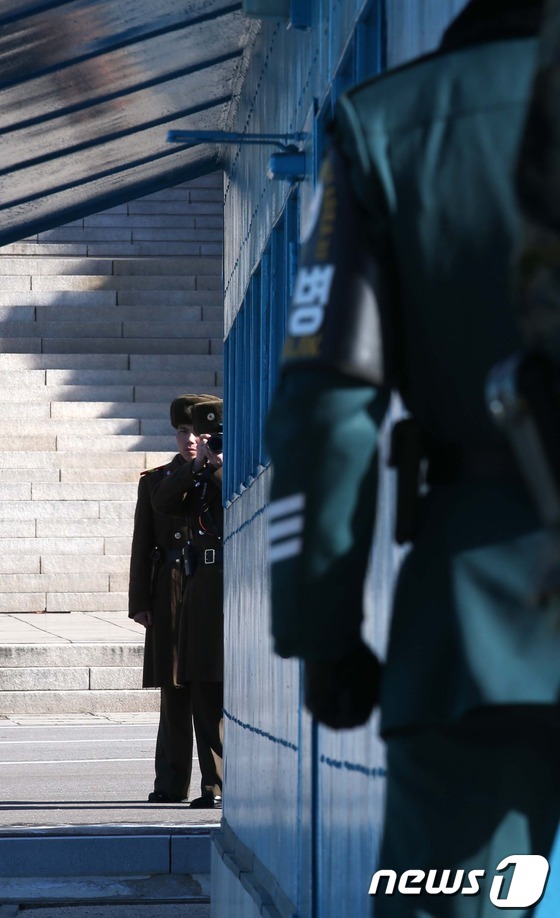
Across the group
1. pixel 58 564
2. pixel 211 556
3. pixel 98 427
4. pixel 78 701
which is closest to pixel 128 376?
pixel 98 427

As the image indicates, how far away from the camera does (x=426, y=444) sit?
6.26ft

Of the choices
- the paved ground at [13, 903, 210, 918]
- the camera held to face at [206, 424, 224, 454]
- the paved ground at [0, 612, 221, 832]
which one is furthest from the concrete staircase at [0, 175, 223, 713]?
the paved ground at [13, 903, 210, 918]

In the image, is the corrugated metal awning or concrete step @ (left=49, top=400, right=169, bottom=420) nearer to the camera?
the corrugated metal awning

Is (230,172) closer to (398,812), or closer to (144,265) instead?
(398,812)

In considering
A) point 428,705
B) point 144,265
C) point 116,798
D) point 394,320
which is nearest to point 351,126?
point 394,320

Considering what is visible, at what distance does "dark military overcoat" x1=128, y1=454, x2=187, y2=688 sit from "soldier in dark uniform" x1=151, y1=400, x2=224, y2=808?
0.14 meters

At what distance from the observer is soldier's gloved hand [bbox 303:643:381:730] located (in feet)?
6.21

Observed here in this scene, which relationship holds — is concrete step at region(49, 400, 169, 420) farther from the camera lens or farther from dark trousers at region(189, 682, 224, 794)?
dark trousers at region(189, 682, 224, 794)

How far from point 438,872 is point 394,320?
1.92 ft

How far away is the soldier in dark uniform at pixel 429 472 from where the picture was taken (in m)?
1.78

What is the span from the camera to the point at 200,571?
28.7 feet

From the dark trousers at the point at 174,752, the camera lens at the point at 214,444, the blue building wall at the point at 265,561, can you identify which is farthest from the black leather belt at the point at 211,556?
the blue building wall at the point at 265,561

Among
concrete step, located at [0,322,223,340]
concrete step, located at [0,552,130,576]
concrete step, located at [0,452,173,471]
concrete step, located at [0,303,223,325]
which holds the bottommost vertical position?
concrete step, located at [0,552,130,576]

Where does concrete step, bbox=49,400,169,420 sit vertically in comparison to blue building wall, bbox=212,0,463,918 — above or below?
→ below
